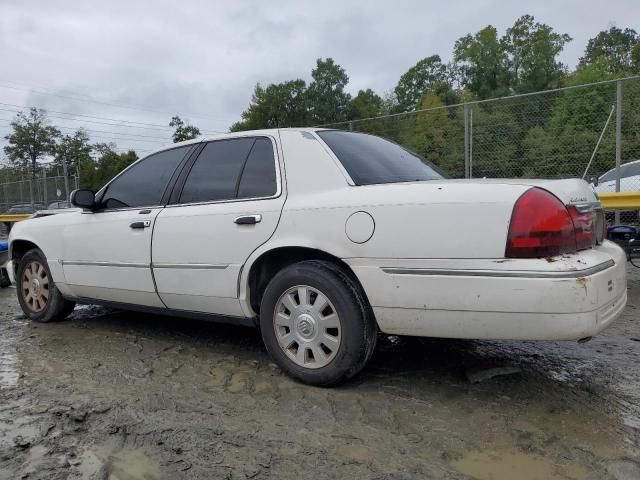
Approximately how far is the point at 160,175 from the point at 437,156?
19.1ft

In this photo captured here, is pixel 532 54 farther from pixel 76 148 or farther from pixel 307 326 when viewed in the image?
pixel 307 326

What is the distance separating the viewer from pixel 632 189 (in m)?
7.81

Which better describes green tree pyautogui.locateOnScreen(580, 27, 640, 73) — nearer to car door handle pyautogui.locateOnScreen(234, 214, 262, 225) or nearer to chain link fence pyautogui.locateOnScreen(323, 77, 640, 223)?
chain link fence pyautogui.locateOnScreen(323, 77, 640, 223)

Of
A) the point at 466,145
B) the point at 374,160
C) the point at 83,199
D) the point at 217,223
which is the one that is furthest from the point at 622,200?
the point at 83,199

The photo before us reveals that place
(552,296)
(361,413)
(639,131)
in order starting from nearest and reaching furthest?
1. (552,296)
2. (361,413)
3. (639,131)

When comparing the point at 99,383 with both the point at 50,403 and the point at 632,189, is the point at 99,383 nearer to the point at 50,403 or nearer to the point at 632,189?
the point at 50,403

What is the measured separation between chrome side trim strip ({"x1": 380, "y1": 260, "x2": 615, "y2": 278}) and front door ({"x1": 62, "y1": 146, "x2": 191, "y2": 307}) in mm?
1999

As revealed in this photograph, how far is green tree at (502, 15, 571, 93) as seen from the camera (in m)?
58.3

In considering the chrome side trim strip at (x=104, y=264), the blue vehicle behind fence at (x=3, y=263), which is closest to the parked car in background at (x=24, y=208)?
the blue vehicle behind fence at (x=3, y=263)

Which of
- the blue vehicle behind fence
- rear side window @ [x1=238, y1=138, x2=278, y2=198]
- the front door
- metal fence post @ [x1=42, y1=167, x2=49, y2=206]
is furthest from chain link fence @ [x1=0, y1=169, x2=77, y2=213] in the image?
rear side window @ [x1=238, y1=138, x2=278, y2=198]

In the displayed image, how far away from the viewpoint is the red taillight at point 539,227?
8.39 ft

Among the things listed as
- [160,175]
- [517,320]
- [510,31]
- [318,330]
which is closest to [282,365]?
[318,330]

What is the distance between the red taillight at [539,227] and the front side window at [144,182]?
99.7 inches

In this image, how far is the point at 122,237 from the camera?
13.4 ft
